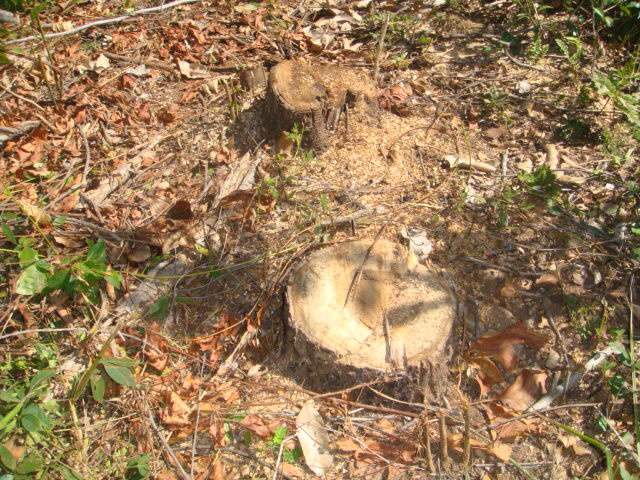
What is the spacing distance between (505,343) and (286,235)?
3.79 feet

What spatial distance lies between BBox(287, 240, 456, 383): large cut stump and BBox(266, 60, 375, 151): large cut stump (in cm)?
84

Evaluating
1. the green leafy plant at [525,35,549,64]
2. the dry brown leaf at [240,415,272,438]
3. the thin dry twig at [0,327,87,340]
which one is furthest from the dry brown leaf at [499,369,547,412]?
the green leafy plant at [525,35,549,64]

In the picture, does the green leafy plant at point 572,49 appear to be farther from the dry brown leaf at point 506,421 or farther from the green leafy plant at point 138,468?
the green leafy plant at point 138,468

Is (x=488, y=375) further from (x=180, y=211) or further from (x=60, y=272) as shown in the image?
(x=60, y=272)

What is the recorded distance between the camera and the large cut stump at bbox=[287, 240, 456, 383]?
2.16 metres

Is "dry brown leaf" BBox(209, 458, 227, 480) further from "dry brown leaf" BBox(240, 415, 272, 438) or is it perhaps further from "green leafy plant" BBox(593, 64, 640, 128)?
"green leafy plant" BBox(593, 64, 640, 128)

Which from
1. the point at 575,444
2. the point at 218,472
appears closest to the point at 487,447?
the point at 575,444

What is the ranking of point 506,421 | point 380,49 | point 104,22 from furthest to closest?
point 104,22, point 380,49, point 506,421

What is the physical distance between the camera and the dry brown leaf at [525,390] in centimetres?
236

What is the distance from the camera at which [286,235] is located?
274 centimetres

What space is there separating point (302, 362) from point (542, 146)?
2.00 metres

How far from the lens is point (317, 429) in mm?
2248

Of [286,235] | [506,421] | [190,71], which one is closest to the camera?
[506,421]

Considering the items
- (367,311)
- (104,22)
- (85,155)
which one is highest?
(104,22)
